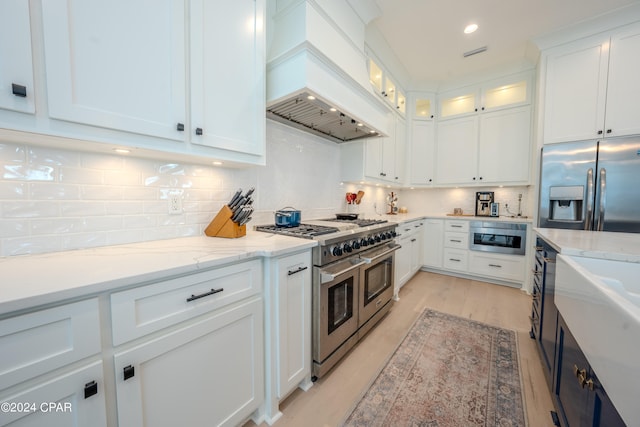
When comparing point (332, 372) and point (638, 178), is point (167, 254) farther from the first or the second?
point (638, 178)

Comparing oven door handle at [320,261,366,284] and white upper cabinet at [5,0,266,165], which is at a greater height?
white upper cabinet at [5,0,266,165]

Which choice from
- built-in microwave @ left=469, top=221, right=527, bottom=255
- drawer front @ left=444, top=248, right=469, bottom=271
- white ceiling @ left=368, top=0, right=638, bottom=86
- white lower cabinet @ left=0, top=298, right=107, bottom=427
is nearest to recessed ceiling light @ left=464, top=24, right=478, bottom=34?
white ceiling @ left=368, top=0, right=638, bottom=86

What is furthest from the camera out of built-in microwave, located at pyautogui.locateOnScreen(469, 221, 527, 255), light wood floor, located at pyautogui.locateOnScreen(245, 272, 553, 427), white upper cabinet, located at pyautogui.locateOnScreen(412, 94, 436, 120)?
white upper cabinet, located at pyautogui.locateOnScreen(412, 94, 436, 120)

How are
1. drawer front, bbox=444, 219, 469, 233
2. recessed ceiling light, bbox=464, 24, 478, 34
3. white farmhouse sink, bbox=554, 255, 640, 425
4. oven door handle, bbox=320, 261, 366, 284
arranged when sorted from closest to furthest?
white farmhouse sink, bbox=554, 255, 640, 425 < oven door handle, bbox=320, 261, 366, 284 < recessed ceiling light, bbox=464, 24, 478, 34 < drawer front, bbox=444, 219, 469, 233

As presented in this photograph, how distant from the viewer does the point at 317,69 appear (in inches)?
62.8

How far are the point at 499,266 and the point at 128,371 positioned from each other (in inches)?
158

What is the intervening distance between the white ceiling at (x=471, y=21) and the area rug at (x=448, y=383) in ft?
10.2

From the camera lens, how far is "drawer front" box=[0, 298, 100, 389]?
59cm

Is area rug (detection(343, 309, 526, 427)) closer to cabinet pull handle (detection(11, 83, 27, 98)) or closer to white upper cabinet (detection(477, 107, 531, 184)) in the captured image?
cabinet pull handle (detection(11, 83, 27, 98))

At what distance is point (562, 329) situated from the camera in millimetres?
1188

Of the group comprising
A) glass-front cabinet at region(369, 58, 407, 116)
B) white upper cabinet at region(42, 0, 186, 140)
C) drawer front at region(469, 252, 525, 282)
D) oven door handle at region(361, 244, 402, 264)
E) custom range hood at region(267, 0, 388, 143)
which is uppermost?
glass-front cabinet at region(369, 58, 407, 116)

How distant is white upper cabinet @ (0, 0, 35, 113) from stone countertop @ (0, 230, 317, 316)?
559 mm

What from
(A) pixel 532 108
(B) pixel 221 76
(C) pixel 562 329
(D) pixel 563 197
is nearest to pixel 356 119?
(B) pixel 221 76

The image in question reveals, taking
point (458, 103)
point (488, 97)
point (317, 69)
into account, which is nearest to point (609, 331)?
point (317, 69)
